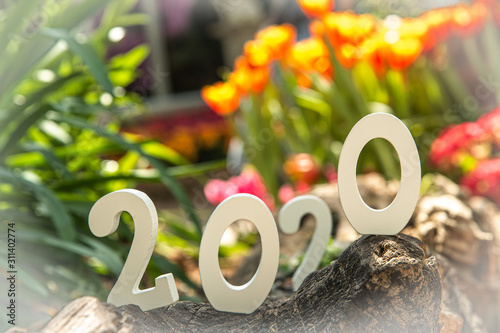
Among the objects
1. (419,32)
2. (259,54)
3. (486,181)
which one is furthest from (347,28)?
(486,181)

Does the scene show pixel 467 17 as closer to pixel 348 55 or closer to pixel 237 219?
pixel 348 55

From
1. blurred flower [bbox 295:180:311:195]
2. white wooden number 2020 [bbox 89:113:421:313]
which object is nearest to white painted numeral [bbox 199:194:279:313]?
white wooden number 2020 [bbox 89:113:421:313]

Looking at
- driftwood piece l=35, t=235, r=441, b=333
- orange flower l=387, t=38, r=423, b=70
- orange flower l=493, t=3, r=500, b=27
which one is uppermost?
orange flower l=493, t=3, r=500, b=27

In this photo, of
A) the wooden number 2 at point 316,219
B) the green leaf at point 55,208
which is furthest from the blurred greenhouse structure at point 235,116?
the wooden number 2 at point 316,219

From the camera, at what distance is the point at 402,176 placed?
0.65 meters

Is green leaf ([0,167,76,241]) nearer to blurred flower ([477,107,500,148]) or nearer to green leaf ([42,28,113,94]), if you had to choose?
green leaf ([42,28,113,94])

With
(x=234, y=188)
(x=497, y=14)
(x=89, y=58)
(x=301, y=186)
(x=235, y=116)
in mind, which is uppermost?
(x=89, y=58)

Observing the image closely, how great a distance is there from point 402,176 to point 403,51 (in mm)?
1112

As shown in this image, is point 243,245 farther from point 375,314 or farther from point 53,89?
point 375,314

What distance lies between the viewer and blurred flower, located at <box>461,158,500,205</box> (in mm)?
1313

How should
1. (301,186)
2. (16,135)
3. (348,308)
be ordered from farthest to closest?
(301,186)
(16,135)
(348,308)

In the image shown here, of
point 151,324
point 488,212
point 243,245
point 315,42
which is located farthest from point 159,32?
point 151,324

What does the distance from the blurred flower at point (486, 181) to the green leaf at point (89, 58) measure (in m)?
1.02

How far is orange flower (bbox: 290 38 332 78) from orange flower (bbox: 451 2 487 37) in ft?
1.60
